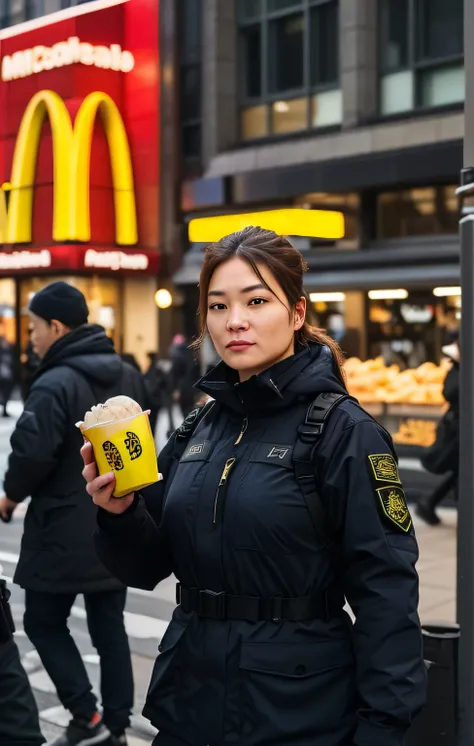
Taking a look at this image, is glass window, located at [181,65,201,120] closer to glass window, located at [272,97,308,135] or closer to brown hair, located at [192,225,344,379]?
glass window, located at [272,97,308,135]

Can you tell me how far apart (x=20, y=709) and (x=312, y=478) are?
3.88 feet

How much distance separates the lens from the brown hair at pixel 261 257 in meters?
2.48

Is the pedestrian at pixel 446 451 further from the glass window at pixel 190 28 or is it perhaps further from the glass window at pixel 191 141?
the glass window at pixel 190 28

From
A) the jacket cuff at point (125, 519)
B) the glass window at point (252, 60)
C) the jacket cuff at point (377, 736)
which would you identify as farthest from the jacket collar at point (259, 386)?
the glass window at point (252, 60)

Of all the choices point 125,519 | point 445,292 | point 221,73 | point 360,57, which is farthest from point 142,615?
point 221,73

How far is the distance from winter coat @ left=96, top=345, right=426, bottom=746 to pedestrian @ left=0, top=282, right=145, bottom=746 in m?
2.00

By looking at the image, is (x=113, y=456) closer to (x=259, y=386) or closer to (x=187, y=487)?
(x=187, y=487)

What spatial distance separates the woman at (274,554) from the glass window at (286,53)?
73.5ft

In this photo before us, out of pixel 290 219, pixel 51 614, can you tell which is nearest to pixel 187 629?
pixel 51 614

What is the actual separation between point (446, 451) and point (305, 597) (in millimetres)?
7457

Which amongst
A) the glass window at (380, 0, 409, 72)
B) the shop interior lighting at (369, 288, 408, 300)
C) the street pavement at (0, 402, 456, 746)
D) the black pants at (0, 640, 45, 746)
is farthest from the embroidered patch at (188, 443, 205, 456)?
the glass window at (380, 0, 409, 72)

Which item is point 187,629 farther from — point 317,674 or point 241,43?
point 241,43

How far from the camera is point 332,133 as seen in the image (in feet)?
74.5

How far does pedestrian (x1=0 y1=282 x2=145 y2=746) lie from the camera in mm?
4410
